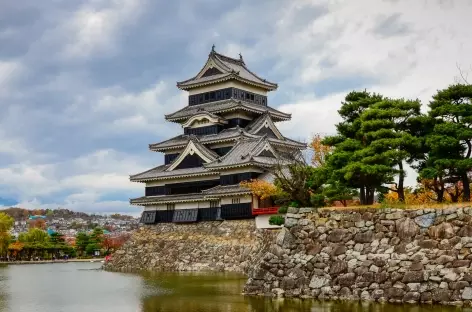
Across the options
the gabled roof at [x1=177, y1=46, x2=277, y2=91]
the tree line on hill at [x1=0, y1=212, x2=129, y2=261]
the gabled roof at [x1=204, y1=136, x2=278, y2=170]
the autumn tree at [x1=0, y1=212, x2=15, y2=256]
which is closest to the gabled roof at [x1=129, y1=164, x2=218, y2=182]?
the gabled roof at [x1=204, y1=136, x2=278, y2=170]

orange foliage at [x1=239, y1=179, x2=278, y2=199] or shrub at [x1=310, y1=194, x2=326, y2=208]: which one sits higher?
orange foliage at [x1=239, y1=179, x2=278, y2=199]

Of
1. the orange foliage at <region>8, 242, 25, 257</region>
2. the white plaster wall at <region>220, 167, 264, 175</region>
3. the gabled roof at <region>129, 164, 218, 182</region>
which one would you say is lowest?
the orange foliage at <region>8, 242, 25, 257</region>

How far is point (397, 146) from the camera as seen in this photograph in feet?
78.3

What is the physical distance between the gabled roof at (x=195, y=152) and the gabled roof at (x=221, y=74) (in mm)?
5106

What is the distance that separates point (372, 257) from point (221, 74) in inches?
1152

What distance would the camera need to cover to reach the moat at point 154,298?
64.4 ft

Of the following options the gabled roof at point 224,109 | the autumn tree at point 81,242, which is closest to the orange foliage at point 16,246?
the autumn tree at point 81,242

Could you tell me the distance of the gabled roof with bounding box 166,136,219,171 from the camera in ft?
147

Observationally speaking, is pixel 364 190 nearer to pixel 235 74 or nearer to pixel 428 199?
pixel 428 199

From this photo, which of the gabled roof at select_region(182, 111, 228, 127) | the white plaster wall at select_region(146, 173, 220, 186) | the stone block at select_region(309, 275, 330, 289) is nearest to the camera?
the stone block at select_region(309, 275, 330, 289)

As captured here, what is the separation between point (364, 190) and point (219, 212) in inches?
729

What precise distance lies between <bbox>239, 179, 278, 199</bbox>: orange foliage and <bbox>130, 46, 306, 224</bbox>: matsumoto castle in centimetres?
95

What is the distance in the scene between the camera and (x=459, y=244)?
64.6 ft

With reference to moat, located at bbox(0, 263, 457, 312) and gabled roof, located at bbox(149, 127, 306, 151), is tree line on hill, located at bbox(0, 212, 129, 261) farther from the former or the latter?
moat, located at bbox(0, 263, 457, 312)
